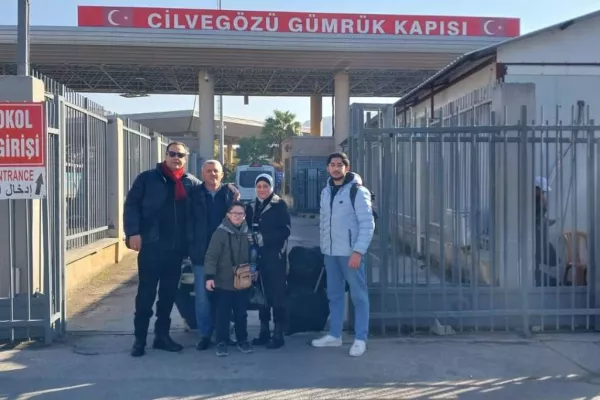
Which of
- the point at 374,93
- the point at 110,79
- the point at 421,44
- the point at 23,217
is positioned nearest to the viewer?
the point at 23,217

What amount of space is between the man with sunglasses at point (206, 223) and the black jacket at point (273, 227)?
35 centimetres

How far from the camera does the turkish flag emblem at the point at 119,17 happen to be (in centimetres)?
2464

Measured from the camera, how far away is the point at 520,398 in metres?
5.33

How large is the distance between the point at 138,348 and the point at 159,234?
1.05 meters

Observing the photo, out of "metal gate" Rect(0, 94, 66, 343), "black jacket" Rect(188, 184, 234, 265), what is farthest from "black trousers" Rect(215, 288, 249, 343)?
"metal gate" Rect(0, 94, 66, 343)

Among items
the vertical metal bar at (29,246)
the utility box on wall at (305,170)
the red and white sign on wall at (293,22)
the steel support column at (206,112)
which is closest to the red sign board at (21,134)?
the vertical metal bar at (29,246)

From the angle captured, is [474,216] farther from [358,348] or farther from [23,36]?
[23,36]

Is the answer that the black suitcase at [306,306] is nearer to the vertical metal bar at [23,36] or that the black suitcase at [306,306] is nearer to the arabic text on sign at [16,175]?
the arabic text on sign at [16,175]

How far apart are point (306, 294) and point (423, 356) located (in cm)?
130

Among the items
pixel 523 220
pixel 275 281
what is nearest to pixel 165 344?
pixel 275 281

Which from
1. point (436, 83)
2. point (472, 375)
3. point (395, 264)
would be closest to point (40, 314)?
point (395, 264)

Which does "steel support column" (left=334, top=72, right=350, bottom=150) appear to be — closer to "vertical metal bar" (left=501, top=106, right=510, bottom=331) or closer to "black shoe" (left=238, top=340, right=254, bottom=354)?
"vertical metal bar" (left=501, top=106, right=510, bottom=331)

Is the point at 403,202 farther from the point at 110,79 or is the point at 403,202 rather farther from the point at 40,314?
the point at 110,79

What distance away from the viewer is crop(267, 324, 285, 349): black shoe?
6.53 meters
